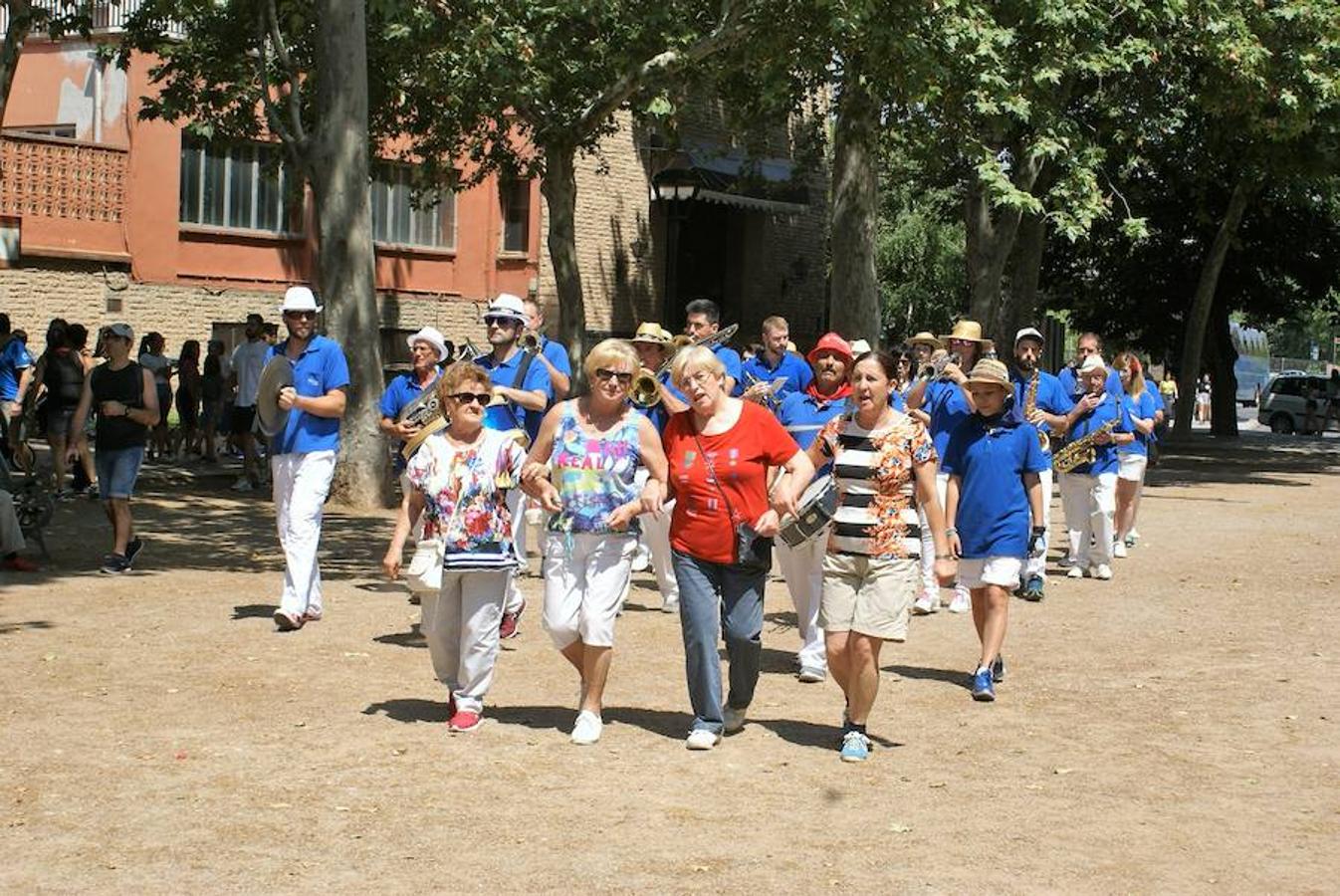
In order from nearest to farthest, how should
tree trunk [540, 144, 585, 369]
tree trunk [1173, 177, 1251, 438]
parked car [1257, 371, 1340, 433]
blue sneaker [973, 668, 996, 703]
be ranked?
blue sneaker [973, 668, 996, 703], tree trunk [540, 144, 585, 369], tree trunk [1173, 177, 1251, 438], parked car [1257, 371, 1340, 433]

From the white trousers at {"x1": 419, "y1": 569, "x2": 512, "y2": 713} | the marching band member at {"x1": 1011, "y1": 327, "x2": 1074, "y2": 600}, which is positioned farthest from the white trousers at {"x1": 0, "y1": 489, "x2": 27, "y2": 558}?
the marching band member at {"x1": 1011, "y1": 327, "x2": 1074, "y2": 600}

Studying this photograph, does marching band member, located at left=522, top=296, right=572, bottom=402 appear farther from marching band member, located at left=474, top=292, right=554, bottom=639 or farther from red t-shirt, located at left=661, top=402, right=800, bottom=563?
red t-shirt, located at left=661, top=402, right=800, bottom=563

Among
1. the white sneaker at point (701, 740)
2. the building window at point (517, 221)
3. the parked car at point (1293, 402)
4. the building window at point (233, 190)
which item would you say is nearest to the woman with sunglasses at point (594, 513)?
the white sneaker at point (701, 740)

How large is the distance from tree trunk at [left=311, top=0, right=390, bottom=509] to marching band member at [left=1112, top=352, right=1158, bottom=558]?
23.0 ft

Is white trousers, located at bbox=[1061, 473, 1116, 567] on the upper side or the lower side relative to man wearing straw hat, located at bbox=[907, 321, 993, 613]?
lower

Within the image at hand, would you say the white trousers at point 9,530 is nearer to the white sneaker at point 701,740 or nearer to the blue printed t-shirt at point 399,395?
the blue printed t-shirt at point 399,395

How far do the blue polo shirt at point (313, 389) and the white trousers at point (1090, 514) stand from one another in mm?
6754

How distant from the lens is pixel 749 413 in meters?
8.77

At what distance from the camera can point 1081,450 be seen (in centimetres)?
1617

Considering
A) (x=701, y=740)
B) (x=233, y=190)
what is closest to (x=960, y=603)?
(x=701, y=740)

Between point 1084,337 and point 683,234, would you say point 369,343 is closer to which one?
point 1084,337

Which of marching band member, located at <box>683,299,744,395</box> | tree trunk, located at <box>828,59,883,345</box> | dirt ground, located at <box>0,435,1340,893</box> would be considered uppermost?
tree trunk, located at <box>828,59,883,345</box>

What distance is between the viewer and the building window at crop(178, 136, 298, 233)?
33688 millimetres

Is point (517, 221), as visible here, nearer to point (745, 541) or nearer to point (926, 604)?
point (926, 604)
